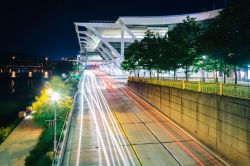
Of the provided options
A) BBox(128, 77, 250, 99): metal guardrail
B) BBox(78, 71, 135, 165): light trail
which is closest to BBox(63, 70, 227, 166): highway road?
BBox(78, 71, 135, 165): light trail

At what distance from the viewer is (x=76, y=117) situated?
80.6 ft

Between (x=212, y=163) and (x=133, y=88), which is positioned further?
(x=133, y=88)

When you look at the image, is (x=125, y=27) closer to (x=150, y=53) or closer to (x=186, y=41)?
(x=150, y=53)

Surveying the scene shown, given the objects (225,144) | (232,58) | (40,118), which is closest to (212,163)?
(225,144)

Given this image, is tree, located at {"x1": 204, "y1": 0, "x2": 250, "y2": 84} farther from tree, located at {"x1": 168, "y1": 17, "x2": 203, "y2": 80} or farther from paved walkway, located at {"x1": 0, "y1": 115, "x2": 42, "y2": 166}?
paved walkway, located at {"x1": 0, "y1": 115, "x2": 42, "y2": 166}

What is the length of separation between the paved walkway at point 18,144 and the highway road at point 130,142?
4877 mm

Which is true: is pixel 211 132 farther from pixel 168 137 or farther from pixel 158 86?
pixel 158 86

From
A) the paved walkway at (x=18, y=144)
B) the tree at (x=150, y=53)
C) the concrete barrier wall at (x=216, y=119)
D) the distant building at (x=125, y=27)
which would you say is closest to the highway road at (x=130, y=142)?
the concrete barrier wall at (x=216, y=119)

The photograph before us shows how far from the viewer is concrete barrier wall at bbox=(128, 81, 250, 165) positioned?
1270cm

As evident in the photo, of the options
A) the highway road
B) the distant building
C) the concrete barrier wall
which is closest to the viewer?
the concrete barrier wall

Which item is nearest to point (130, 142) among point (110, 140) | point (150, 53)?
point (110, 140)

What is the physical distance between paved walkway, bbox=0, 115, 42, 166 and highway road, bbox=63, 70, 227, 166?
16.0 ft

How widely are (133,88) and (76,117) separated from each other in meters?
19.9

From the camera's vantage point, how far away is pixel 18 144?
2319 centimetres
